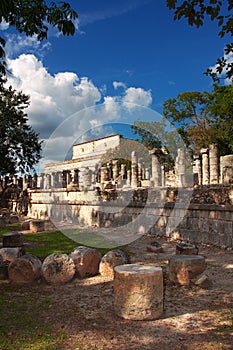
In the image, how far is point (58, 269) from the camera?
6.20 m

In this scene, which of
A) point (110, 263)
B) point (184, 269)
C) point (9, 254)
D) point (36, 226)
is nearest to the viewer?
point (184, 269)

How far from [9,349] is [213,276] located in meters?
4.35

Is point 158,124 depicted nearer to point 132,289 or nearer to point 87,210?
point 87,210

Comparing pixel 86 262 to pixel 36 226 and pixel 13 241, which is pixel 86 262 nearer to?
pixel 13 241

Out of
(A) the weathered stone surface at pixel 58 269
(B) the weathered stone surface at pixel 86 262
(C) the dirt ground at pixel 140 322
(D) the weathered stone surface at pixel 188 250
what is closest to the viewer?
(C) the dirt ground at pixel 140 322

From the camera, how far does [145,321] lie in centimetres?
432

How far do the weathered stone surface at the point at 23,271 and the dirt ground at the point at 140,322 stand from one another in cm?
20

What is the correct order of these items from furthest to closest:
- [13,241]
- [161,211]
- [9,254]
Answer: [161,211]
[13,241]
[9,254]

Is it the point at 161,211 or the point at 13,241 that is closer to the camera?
the point at 13,241

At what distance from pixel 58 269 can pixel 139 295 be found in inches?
90.7

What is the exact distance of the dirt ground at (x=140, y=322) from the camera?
12.0 feet

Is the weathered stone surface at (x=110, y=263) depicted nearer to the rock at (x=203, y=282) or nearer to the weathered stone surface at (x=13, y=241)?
the rock at (x=203, y=282)

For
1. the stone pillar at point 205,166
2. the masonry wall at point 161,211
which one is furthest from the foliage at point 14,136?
the stone pillar at point 205,166

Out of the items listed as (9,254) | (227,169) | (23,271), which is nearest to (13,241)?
(9,254)
